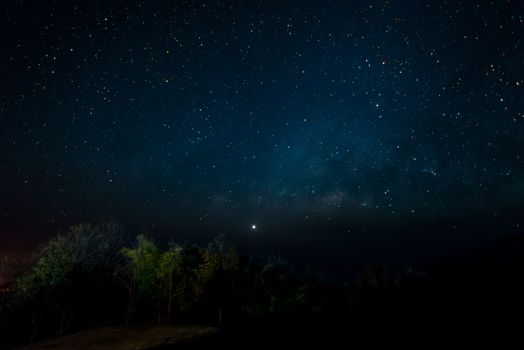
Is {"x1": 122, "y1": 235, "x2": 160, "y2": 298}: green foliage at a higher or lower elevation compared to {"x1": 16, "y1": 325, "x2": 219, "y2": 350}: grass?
higher

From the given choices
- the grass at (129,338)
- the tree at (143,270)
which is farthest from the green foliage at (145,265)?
the grass at (129,338)

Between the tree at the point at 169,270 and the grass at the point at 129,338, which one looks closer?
the grass at the point at 129,338

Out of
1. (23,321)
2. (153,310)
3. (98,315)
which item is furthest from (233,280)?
(23,321)

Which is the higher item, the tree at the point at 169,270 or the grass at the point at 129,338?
the tree at the point at 169,270

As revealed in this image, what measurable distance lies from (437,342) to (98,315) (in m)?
29.9

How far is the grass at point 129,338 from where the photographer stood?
65.4 feet

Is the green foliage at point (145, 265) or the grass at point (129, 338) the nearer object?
the grass at point (129, 338)

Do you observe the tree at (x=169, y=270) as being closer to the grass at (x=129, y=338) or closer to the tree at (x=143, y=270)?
the tree at (x=143, y=270)

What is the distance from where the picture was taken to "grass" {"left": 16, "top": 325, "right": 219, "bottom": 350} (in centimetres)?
1994

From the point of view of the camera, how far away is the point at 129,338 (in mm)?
21625

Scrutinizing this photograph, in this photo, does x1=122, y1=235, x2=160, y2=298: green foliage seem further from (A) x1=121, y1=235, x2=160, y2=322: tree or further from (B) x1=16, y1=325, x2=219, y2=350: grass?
(B) x1=16, y1=325, x2=219, y2=350: grass

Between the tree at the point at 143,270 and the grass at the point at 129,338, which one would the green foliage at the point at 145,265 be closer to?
the tree at the point at 143,270

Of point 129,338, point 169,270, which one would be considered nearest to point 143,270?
point 169,270

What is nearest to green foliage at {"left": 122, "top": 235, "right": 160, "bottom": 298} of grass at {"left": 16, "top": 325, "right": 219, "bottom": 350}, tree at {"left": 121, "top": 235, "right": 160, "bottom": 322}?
tree at {"left": 121, "top": 235, "right": 160, "bottom": 322}
